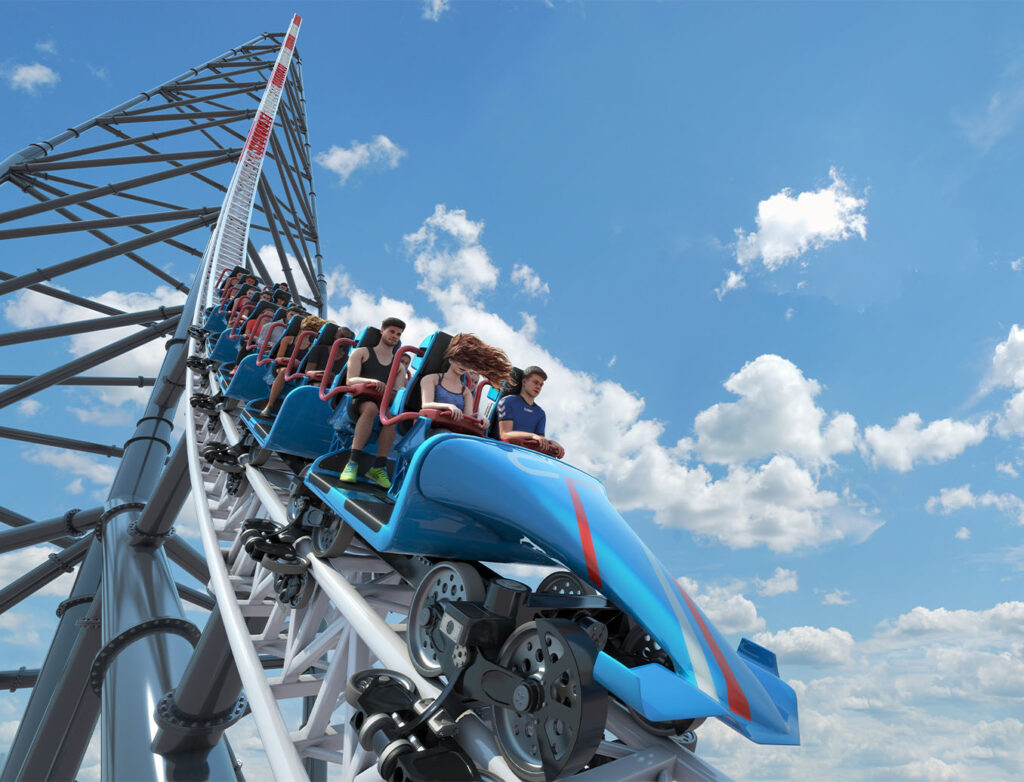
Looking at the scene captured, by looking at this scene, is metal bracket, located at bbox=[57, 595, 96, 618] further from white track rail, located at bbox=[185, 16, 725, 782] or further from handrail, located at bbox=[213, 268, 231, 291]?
handrail, located at bbox=[213, 268, 231, 291]

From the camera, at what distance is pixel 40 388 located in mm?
8633

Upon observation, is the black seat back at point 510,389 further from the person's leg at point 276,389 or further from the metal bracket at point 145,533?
the metal bracket at point 145,533

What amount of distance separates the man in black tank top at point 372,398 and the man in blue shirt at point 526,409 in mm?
625

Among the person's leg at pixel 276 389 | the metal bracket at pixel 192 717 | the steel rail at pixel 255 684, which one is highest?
the person's leg at pixel 276 389

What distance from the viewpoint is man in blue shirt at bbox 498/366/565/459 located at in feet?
9.99

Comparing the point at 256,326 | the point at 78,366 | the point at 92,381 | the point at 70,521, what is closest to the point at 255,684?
the point at 256,326

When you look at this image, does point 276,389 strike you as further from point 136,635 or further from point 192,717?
point 192,717

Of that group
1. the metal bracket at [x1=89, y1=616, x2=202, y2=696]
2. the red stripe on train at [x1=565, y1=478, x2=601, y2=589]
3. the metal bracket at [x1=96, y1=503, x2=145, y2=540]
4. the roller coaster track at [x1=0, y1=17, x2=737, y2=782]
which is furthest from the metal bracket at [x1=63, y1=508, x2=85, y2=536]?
the red stripe on train at [x1=565, y1=478, x2=601, y2=589]

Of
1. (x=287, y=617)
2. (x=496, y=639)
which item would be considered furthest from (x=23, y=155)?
(x=496, y=639)

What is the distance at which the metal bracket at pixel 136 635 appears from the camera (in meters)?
3.49

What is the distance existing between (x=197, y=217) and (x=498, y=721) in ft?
49.0

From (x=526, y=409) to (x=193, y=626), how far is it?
2533 millimetres

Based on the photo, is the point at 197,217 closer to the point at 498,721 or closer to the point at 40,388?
the point at 40,388

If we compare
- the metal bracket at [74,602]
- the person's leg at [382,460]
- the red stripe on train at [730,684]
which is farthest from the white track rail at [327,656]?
the metal bracket at [74,602]
